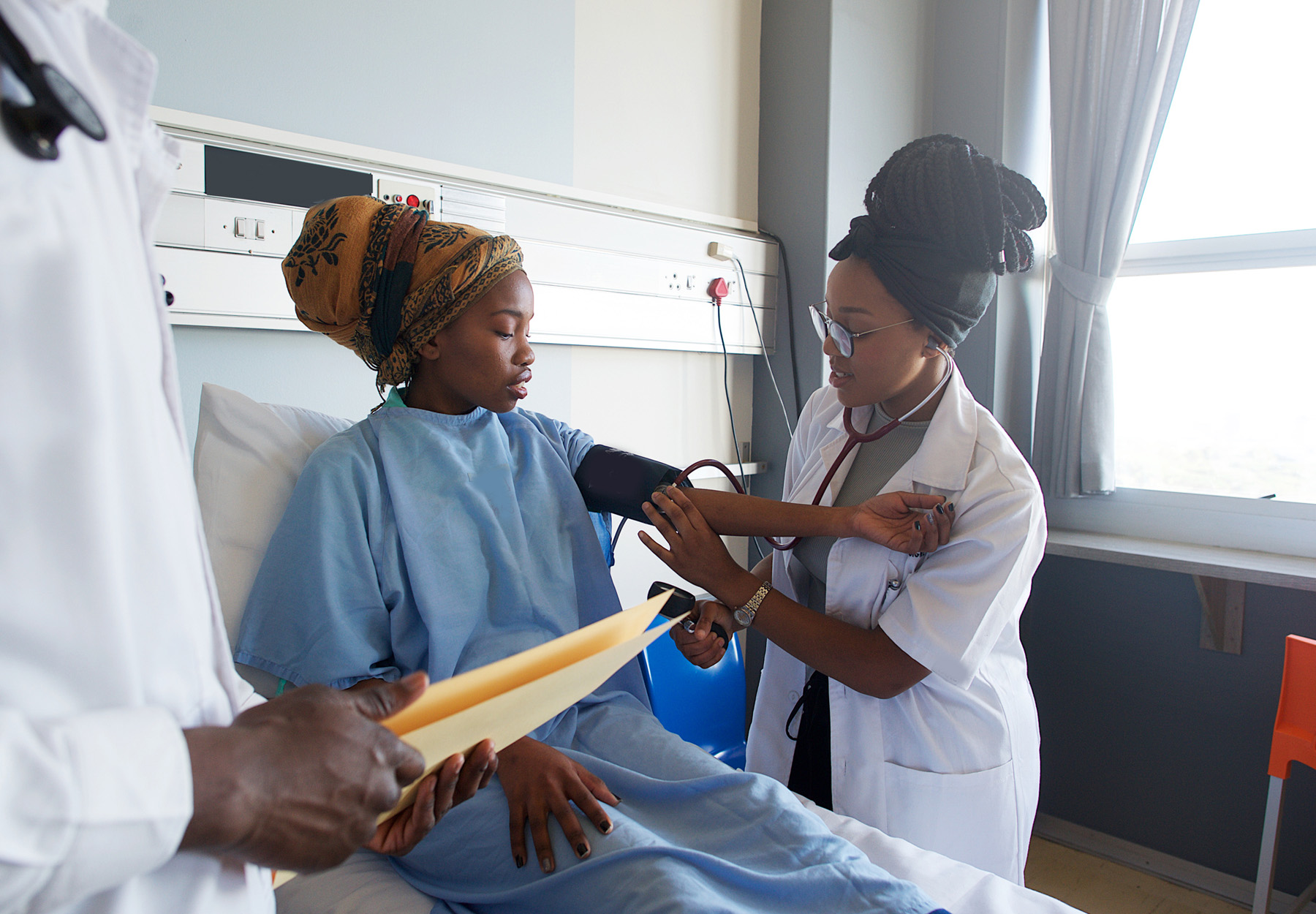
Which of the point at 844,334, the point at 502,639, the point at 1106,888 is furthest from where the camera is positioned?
the point at 1106,888

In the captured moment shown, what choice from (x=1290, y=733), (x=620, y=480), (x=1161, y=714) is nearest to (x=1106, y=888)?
(x=1161, y=714)

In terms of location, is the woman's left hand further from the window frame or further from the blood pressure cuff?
the window frame

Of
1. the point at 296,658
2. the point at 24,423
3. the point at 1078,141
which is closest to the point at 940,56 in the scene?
the point at 1078,141

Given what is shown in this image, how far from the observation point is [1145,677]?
2430 mm

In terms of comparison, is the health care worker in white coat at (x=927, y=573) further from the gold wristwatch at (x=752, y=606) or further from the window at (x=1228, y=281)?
the window at (x=1228, y=281)

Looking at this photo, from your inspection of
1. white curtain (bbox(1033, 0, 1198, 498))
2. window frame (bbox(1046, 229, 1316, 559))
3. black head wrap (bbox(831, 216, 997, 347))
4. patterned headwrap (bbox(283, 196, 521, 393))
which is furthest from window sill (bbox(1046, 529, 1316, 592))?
patterned headwrap (bbox(283, 196, 521, 393))

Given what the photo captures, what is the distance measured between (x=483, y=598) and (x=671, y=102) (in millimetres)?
1729

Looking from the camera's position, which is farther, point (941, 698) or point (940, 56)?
point (940, 56)

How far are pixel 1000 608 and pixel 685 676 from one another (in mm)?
865

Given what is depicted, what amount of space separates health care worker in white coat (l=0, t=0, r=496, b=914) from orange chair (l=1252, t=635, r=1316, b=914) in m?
1.95

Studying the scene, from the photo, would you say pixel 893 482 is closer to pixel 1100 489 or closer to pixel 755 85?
pixel 1100 489

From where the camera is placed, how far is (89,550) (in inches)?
17.4

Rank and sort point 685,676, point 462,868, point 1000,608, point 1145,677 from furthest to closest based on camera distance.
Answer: point 1145,677 → point 685,676 → point 1000,608 → point 462,868

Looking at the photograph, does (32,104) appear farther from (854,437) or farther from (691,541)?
Result: (854,437)
